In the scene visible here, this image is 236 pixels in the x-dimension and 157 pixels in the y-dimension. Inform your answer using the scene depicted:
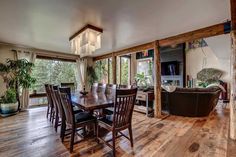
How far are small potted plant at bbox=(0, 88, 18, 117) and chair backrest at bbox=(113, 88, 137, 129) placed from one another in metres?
3.78

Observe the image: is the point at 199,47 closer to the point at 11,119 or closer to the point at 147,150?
the point at 147,150

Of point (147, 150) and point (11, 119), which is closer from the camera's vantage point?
point (147, 150)

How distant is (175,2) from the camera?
1.91 m

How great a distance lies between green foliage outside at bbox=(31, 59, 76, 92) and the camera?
515cm

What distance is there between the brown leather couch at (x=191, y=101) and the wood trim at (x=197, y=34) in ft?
4.61

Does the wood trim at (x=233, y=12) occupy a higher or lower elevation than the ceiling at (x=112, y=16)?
lower

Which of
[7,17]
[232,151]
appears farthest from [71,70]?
[232,151]

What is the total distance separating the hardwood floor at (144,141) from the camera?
2002 millimetres

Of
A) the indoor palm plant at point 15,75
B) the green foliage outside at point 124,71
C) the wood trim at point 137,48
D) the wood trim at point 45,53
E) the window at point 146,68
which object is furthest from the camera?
the green foliage outside at point 124,71

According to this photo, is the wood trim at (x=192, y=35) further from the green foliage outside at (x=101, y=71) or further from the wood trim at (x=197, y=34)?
the green foliage outside at (x=101, y=71)

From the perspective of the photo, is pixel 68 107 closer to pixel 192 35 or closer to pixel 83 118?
pixel 83 118

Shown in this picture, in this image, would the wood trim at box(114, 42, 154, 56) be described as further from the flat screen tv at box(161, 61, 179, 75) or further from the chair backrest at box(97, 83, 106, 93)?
the flat screen tv at box(161, 61, 179, 75)

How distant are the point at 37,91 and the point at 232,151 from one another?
599 cm

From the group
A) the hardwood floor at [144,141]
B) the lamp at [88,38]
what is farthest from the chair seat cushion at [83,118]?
the lamp at [88,38]
